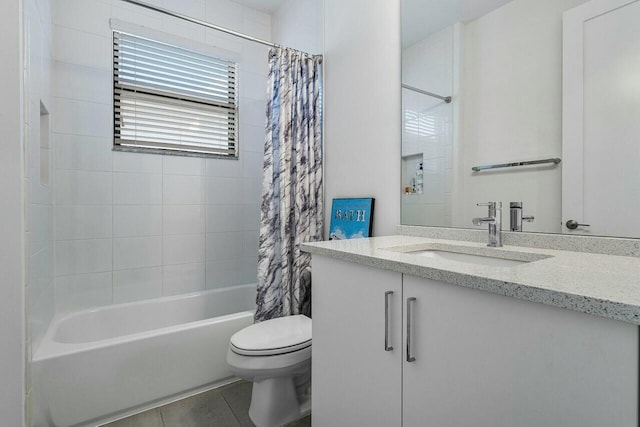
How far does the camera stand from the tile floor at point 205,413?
1.58 meters

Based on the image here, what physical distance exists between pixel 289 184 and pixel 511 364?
1.56 metres

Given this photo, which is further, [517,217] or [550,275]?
[517,217]

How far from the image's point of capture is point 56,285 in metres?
2.04

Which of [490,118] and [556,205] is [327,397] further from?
[490,118]

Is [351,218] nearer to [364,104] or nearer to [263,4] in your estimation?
[364,104]

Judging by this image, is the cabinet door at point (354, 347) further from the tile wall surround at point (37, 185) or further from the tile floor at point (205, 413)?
the tile wall surround at point (37, 185)

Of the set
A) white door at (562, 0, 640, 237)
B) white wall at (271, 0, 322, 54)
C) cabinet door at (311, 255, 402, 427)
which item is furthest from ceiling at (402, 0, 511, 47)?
cabinet door at (311, 255, 402, 427)

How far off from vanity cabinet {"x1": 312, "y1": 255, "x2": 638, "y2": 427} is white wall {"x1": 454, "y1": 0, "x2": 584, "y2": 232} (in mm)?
664

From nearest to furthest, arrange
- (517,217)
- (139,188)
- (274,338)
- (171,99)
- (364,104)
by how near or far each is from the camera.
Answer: (517,217), (274,338), (364,104), (139,188), (171,99)

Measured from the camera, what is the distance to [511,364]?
694 mm

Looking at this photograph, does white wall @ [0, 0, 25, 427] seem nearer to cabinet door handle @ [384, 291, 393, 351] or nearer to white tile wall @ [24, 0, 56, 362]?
white tile wall @ [24, 0, 56, 362]

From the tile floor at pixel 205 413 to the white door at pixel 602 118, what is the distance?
5.03 feet

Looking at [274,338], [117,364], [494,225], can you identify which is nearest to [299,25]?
[494,225]

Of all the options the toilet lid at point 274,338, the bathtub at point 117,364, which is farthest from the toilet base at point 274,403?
the bathtub at point 117,364
